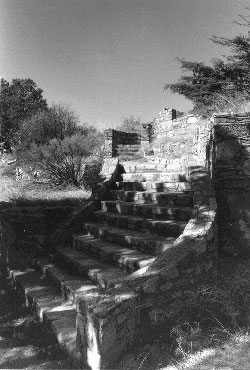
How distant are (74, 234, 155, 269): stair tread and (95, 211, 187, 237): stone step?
0.45 m

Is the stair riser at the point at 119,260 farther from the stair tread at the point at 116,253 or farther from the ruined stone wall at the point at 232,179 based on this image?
the ruined stone wall at the point at 232,179

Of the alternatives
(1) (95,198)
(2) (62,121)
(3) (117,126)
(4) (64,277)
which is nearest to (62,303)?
(4) (64,277)

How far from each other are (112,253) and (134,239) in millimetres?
361

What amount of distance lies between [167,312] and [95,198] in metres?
3.39

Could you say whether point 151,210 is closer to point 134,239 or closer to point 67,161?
point 134,239

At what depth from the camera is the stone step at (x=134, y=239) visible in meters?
3.82

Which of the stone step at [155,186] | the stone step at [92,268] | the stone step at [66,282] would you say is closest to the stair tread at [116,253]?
the stone step at [92,268]

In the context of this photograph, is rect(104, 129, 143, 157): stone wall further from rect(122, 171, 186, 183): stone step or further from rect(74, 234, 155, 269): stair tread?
rect(74, 234, 155, 269): stair tread

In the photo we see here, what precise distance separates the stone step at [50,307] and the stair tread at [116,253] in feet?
2.51

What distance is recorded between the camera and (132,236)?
4.27 meters

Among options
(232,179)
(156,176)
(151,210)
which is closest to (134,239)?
(151,210)

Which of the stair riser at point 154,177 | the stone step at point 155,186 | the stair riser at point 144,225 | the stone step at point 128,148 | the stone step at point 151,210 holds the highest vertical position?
the stone step at point 128,148

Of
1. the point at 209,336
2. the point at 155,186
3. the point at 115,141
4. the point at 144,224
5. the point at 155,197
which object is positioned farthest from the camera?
the point at 115,141

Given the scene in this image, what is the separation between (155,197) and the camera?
17.3 ft
